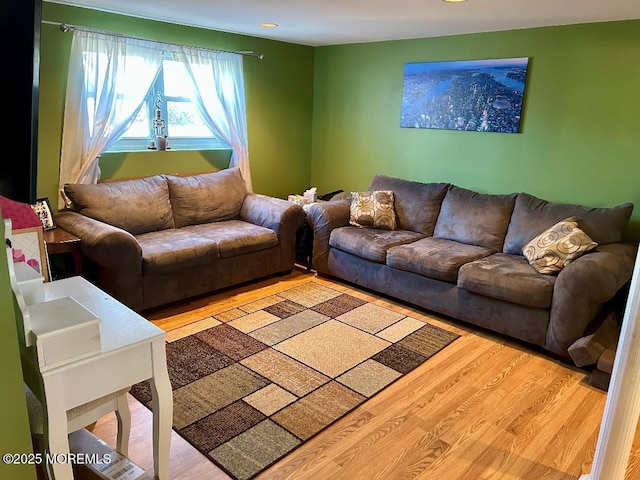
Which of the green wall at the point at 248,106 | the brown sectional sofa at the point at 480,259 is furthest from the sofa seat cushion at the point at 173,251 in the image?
the brown sectional sofa at the point at 480,259

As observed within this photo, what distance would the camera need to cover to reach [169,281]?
3.41 meters

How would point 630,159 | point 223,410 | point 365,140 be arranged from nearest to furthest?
point 223,410 → point 630,159 → point 365,140

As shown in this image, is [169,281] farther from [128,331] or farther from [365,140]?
[365,140]

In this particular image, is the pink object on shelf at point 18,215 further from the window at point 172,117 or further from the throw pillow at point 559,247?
the throw pillow at point 559,247

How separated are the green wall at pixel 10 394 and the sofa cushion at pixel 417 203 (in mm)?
3347

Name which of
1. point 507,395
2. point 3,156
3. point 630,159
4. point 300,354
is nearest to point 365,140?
point 630,159

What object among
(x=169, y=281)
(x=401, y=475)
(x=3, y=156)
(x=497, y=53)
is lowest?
(x=401, y=475)

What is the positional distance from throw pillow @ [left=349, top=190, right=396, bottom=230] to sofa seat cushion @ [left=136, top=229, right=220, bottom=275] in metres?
1.28

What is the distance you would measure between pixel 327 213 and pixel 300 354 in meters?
1.54

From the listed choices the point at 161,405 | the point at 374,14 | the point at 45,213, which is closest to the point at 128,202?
the point at 45,213

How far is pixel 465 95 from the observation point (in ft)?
13.5

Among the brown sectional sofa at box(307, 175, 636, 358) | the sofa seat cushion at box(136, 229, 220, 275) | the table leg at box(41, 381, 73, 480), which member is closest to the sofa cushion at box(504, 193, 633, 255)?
the brown sectional sofa at box(307, 175, 636, 358)

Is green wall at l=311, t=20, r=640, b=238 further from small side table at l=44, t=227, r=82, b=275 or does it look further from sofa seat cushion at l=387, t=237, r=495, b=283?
small side table at l=44, t=227, r=82, b=275

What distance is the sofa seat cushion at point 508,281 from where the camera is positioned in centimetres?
294
